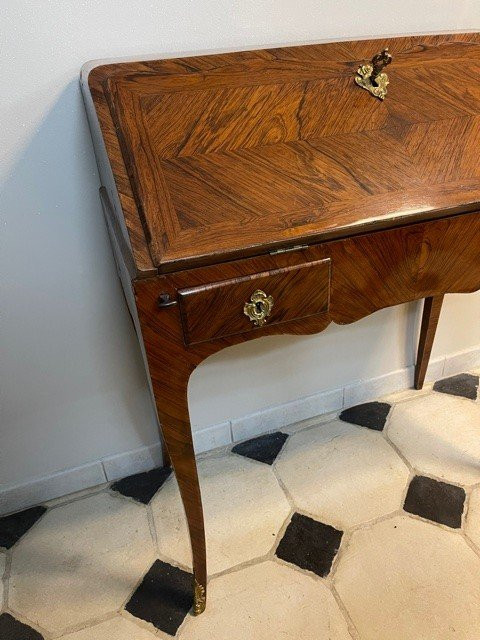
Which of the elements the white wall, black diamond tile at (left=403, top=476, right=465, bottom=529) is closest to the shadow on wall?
the white wall

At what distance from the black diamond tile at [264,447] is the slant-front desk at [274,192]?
52 cm

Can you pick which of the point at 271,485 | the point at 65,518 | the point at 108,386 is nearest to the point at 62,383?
the point at 108,386

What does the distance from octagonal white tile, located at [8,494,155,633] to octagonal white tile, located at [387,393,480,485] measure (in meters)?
0.78

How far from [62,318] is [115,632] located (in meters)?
0.69

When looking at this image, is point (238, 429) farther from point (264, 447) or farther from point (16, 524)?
point (16, 524)

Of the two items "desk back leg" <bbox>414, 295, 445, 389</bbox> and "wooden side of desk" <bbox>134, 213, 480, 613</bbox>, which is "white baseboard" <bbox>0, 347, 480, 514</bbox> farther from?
"wooden side of desk" <bbox>134, 213, 480, 613</bbox>

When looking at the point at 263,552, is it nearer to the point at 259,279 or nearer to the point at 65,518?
the point at 65,518

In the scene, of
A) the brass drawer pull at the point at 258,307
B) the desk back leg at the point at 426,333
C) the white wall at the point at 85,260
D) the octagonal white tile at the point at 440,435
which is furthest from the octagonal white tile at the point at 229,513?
the brass drawer pull at the point at 258,307

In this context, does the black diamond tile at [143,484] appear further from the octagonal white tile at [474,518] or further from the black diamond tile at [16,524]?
the octagonal white tile at [474,518]

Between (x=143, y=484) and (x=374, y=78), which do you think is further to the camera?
(x=143, y=484)

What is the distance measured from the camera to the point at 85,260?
107cm

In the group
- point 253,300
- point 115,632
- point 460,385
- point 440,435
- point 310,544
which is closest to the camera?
point 253,300

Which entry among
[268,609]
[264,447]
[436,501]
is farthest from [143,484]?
[436,501]

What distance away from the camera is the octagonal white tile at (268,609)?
1.02 m
